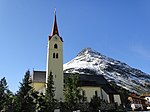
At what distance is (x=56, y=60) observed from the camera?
4378 cm

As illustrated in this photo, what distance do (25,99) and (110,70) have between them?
107871mm

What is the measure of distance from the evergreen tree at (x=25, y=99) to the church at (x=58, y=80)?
12.0 metres

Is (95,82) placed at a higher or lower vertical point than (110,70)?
lower

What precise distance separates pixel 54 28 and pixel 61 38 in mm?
3646

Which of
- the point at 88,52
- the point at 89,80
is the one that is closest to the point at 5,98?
the point at 89,80

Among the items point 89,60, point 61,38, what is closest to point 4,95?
point 61,38

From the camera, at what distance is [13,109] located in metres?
29.0

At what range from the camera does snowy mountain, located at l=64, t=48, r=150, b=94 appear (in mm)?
115713

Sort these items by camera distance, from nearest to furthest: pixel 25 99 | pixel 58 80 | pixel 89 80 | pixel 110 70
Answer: pixel 25 99, pixel 58 80, pixel 89 80, pixel 110 70

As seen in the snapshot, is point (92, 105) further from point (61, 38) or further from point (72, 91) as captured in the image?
point (61, 38)

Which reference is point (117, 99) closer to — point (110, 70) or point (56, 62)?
point (56, 62)

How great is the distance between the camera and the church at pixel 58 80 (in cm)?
4228

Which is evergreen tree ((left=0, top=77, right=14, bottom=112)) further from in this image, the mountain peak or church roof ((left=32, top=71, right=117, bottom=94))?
the mountain peak

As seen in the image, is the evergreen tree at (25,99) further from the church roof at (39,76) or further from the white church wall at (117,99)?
the white church wall at (117,99)
